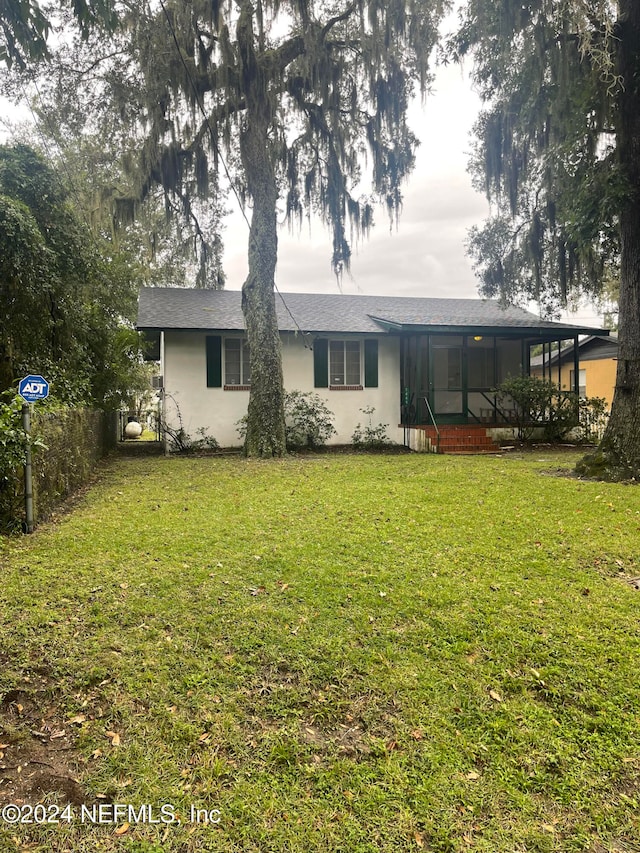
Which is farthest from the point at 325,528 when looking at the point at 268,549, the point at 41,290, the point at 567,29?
the point at 567,29

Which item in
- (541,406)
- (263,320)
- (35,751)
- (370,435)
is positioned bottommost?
(35,751)

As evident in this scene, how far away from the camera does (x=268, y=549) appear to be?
450cm

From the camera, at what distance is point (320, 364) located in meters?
13.2

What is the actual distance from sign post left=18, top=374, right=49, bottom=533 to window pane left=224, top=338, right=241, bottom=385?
25.9 feet

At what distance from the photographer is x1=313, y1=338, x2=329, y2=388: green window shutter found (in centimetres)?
1317

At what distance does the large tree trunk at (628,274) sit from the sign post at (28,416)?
317 inches

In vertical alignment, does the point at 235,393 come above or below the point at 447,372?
below

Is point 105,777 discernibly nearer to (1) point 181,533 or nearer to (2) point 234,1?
(1) point 181,533

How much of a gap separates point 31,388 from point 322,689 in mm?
3977

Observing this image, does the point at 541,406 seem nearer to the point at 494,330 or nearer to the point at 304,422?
the point at 494,330

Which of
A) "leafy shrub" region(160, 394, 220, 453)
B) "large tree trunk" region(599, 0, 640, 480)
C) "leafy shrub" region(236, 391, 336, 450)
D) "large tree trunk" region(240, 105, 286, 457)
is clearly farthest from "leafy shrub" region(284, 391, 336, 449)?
"large tree trunk" region(599, 0, 640, 480)

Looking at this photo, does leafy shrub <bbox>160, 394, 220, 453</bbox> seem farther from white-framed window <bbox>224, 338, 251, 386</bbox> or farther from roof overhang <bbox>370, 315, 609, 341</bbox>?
roof overhang <bbox>370, 315, 609, 341</bbox>

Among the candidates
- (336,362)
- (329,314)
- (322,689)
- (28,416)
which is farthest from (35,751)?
(329,314)

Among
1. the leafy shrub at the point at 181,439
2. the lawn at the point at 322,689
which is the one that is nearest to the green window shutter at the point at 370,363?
the leafy shrub at the point at 181,439
